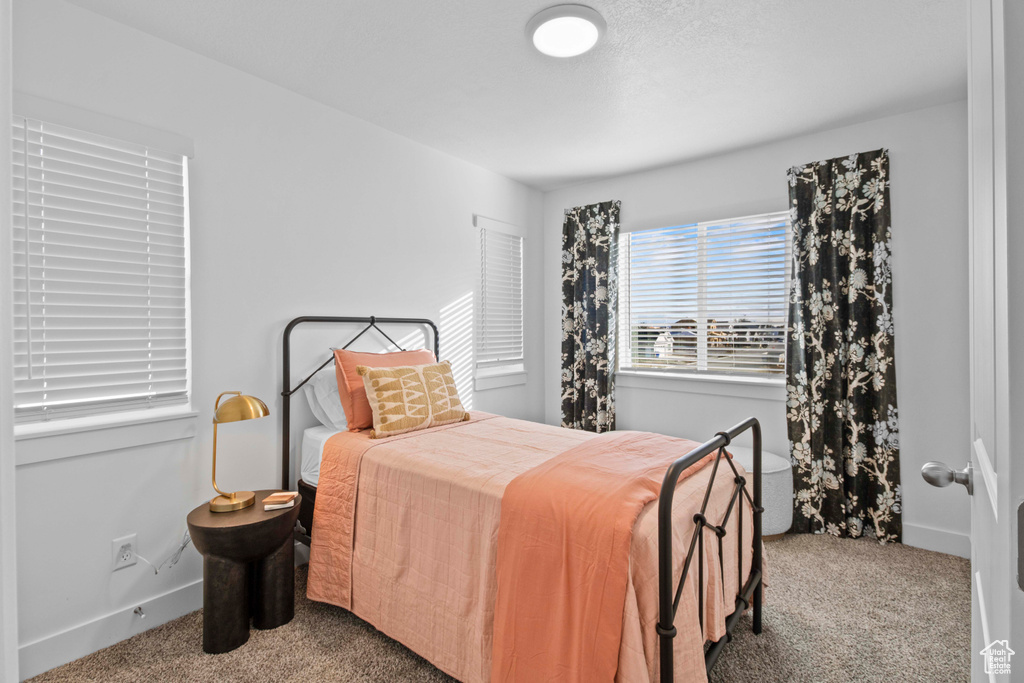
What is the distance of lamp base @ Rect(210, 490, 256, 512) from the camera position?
205 cm

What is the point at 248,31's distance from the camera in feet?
7.00

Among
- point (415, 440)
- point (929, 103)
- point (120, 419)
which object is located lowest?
point (415, 440)

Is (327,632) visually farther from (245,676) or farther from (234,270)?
(234,270)

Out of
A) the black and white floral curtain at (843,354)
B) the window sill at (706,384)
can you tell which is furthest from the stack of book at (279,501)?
the black and white floral curtain at (843,354)

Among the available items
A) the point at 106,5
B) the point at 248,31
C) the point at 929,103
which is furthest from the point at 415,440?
the point at 929,103

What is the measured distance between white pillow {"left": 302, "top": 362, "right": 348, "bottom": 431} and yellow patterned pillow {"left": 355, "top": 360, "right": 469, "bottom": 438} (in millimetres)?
239

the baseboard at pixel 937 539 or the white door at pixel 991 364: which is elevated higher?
the white door at pixel 991 364

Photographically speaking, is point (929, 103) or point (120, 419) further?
point (929, 103)

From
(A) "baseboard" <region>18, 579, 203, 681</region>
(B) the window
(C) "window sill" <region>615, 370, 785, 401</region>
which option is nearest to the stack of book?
(A) "baseboard" <region>18, 579, 203, 681</region>

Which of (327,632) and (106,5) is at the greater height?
(106,5)

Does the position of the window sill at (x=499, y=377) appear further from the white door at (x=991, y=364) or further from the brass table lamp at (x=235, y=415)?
the white door at (x=991, y=364)

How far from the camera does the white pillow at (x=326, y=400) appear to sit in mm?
2647

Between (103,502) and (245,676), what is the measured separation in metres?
0.94

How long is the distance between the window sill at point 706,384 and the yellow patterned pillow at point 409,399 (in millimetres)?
1790
